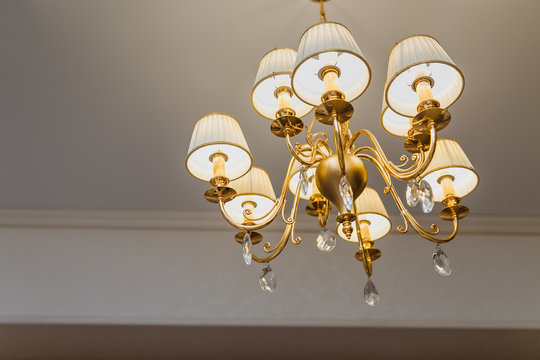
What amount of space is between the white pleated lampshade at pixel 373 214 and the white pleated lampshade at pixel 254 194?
318 mm

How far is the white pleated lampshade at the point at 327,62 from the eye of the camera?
1.43 meters

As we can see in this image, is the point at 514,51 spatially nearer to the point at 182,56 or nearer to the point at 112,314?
the point at 182,56

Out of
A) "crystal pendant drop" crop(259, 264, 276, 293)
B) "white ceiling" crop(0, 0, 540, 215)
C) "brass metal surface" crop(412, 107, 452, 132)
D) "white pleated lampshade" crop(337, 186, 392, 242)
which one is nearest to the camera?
"brass metal surface" crop(412, 107, 452, 132)

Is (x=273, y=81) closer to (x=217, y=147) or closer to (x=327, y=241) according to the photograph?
(x=217, y=147)

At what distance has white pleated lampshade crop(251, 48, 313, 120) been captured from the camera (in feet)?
5.51

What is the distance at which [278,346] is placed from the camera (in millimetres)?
3307

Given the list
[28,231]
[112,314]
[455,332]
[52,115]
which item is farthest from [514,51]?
[28,231]

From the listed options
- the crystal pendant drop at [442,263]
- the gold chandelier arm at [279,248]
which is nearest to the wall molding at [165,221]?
the gold chandelier arm at [279,248]

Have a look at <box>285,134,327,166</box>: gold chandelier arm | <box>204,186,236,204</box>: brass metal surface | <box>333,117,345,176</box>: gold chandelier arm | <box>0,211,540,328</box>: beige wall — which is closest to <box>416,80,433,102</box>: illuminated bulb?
<box>333,117,345,176</box>: gold chandelier arm

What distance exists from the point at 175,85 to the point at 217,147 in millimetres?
863

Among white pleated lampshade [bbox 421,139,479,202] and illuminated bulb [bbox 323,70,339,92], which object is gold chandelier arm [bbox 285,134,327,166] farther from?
white pleated lampshade [bbox 421,139,479,202]

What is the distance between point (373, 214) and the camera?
196 cm

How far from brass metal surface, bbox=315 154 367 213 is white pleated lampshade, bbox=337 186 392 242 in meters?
0.35

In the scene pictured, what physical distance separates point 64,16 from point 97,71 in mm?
295
